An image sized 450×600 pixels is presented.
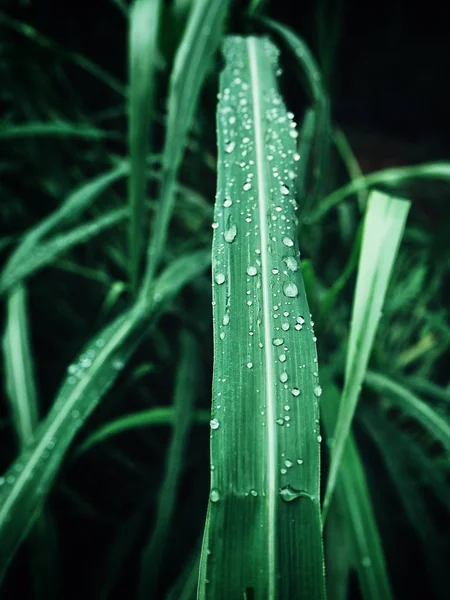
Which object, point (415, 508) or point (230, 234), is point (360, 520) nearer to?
point (415, 508)

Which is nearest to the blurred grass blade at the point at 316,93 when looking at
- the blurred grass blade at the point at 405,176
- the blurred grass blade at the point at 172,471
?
the blurred grass blade at the point at 405,176

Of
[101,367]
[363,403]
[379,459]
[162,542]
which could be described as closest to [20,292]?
[101,367]

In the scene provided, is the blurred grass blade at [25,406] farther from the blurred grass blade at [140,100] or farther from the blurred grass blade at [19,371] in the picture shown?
the blurred grass blade at [140,100]

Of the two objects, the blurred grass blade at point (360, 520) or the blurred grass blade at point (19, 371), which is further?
the blurred grass blade at point (19, 371)

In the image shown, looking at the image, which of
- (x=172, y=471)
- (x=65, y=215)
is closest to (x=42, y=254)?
(x=65, y=215)

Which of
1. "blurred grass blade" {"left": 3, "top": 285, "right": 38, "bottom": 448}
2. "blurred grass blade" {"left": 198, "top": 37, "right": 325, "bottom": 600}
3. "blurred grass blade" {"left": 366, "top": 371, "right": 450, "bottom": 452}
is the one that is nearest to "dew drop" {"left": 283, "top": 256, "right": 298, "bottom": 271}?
"blurred grass blade" {"left": 198, "top": 37, "right": 325, "bottom": 600}

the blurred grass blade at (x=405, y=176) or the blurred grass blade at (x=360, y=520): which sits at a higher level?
the blurred grass blade at (x=405, y=176)

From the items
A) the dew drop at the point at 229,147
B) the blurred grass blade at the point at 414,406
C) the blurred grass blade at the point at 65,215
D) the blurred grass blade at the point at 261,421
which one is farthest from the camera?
the blurred grass blade at the point at 65,215
